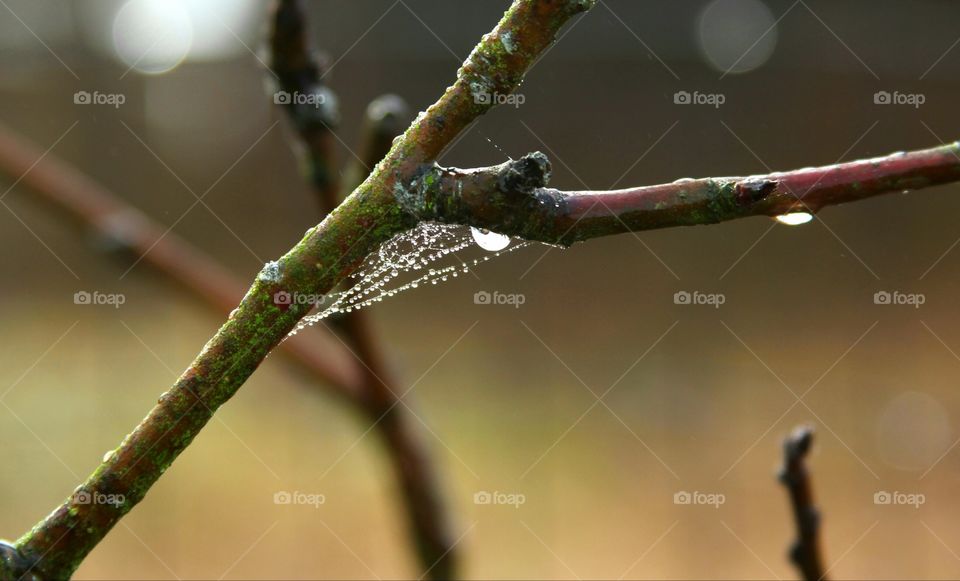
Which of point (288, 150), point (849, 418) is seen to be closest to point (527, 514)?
point (849, 418)

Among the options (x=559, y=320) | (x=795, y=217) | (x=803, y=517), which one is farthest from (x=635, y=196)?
(x=559, y=320)

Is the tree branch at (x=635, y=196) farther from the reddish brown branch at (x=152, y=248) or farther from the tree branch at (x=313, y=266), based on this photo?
the reddish brown branch at (x=152, y=248)

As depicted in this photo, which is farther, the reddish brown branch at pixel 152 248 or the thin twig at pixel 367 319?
the reddish brown branch at pixel 152 248

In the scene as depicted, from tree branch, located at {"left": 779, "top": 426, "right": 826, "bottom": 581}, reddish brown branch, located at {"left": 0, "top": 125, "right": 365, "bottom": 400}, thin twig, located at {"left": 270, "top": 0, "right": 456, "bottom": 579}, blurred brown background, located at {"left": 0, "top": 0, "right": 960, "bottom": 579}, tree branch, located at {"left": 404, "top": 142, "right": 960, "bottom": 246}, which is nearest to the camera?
tree branch, located at {"left": 404, "top": 142, "right": 960, "bottom": 246}

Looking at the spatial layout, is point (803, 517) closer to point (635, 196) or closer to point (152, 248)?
point (635, 196)

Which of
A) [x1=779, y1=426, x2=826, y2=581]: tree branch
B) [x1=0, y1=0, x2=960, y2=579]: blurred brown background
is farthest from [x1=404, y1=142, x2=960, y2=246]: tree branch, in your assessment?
[x1=0, y1=0, x2=960, y2=579]: blurred brown background

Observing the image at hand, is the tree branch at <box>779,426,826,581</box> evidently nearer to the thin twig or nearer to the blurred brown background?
the thin twig

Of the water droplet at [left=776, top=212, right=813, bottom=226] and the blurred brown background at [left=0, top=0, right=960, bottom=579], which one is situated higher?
the blurred brown background at [left=0, top=0, right=960, bottom=579]

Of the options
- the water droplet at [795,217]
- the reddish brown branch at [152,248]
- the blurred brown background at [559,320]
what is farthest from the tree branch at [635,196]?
the blurred brown background at [559,320]
